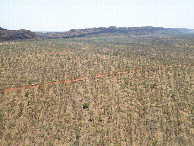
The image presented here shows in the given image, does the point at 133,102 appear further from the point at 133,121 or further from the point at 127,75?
the point at 127,75

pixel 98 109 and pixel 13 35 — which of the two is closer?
pixel 98 109

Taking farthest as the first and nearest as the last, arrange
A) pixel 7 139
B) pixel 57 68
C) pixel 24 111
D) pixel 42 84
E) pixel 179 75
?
pixel 57 68 < pixel 179 75 < pixel 42 84 < pixel 24 111 < pixel 7 139

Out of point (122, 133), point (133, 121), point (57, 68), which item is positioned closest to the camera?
point (122, 133)

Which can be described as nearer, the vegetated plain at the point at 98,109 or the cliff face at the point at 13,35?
the vegetated plain at the point at 98,109

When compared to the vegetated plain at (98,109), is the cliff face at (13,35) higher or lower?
higher

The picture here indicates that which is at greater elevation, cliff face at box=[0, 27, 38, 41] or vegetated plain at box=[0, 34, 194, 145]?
cliff face at box=[0, 27, 38, 41]

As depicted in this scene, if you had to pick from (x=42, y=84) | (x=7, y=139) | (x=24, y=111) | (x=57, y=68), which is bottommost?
(x=7, y=139)

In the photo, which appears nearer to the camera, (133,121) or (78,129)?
(78,129)

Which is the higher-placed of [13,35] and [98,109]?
[13,35]

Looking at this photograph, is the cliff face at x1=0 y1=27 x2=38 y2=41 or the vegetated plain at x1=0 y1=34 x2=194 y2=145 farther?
the cliff face at x1=0 y1=27 x2=38 y2=41

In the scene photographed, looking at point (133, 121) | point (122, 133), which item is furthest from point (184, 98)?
point (122, 133)

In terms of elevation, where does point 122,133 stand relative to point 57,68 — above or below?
below
